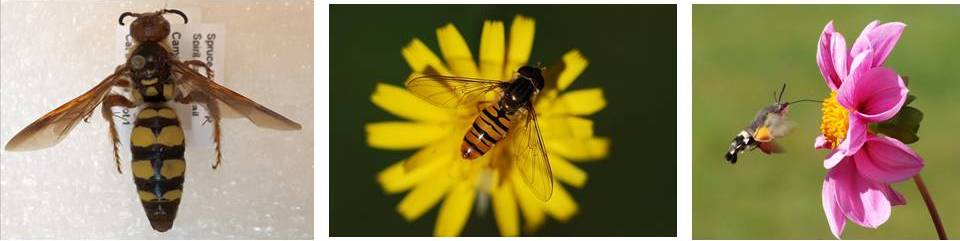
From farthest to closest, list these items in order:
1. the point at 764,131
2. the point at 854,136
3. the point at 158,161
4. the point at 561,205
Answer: the point at 561,205
the point at 158,161
the point at 764,131
the point at 854,136

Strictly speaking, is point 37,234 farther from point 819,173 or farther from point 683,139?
point 819,173

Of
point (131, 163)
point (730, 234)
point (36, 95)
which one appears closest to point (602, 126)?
point (730, 234)

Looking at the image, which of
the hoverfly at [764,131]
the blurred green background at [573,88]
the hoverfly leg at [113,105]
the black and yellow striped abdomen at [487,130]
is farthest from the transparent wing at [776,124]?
the hoverfly leg at [113,105]

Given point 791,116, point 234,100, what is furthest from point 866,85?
point 234,100

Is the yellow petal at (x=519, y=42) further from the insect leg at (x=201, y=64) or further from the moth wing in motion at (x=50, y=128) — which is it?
the moth wing in motion at (x=50, y=128)

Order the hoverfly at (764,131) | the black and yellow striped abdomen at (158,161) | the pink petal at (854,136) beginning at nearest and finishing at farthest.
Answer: the pink petal at (854,136)
the hoverfly at (764,131)
the black and yellow striped abdomen at (158,161)

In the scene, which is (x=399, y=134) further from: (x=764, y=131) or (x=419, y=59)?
(x=764, y=131)
